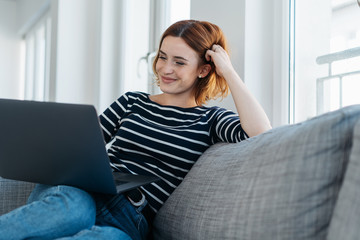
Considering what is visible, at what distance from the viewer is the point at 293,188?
759 mm

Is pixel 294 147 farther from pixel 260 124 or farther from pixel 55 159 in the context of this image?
pixel 55 159

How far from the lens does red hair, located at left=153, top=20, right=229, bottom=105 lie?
1420 millimetres

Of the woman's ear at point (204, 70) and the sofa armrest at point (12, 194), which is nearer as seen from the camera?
the sofa armrest at point (12, 194)

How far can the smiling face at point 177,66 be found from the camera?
1.41 metres

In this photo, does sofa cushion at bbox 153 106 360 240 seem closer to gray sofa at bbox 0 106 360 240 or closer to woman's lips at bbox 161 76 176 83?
gray sofa at bbox 0 106 360 240

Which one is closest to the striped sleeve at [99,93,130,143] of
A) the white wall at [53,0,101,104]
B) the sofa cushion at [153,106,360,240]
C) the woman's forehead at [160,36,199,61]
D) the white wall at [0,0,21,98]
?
the woman's forehead at [160,36,199,61]

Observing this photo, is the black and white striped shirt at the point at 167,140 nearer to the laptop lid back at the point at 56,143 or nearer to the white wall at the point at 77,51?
the laptop lid back at the point at 56,143

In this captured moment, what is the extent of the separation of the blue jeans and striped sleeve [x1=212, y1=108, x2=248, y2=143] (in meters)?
0.38

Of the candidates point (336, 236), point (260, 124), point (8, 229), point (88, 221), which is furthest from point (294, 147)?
point (8, 229)

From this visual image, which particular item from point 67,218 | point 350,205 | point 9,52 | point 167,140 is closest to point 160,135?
point 167,140

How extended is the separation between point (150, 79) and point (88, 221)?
1.78 metres

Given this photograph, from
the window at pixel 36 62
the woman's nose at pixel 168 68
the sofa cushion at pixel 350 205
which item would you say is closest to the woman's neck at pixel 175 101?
the woman's nose at pixel 168 68

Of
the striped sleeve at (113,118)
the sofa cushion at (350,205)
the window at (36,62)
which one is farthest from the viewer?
the window at (36,62)

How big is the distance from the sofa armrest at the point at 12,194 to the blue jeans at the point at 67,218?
220 millimetres
